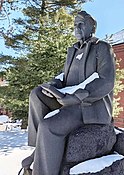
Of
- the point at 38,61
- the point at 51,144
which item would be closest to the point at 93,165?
the point at 51,144

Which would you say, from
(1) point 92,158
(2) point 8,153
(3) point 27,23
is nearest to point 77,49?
(1) point 92,158

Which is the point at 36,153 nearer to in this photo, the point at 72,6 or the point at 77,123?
the point at 77,123

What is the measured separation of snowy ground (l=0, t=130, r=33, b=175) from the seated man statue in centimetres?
118

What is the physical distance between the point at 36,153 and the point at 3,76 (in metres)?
4.97

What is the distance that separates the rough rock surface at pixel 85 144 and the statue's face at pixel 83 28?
49 centimetres

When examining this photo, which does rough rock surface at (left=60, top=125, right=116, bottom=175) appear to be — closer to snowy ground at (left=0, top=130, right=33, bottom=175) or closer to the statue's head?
the statue's head

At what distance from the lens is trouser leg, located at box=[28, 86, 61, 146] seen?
4.94 feet

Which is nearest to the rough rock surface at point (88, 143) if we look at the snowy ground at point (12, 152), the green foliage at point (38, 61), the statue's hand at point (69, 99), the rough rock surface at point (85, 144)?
the rough rock surface at point (85, 144)

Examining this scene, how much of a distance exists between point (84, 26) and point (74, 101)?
1.38ft

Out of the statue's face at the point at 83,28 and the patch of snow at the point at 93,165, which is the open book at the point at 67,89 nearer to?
the statue's face at the point at 83,28

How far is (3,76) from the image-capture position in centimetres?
618

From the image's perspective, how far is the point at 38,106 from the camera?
1.51m

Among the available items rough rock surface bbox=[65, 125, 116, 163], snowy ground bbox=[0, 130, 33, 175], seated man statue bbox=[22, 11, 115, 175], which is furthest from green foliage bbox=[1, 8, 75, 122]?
rough rock surface bbox=[65, 125, 116, 163]

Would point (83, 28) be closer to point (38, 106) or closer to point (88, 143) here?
point (38, 106)
